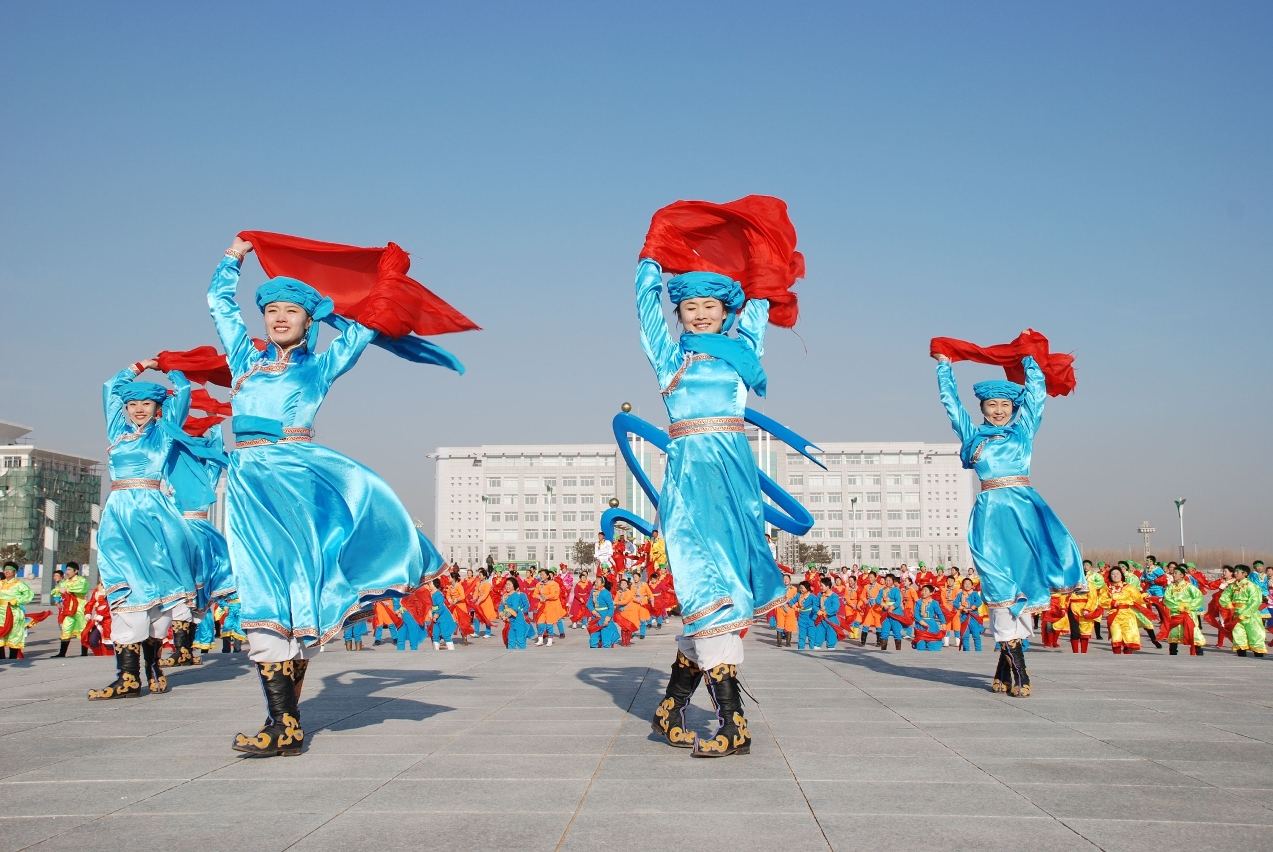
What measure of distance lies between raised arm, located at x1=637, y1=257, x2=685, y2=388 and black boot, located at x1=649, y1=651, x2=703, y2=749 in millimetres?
1618

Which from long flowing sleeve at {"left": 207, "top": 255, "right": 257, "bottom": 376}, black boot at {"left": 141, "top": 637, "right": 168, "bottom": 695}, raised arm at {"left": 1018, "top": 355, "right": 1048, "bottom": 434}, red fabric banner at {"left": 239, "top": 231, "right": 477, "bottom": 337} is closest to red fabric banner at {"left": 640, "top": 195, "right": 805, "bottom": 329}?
red fabric banner at {"left": 239, "top": 231, "right": 477, "bottom": 337}

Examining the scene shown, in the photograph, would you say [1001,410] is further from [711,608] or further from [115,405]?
[115,405]

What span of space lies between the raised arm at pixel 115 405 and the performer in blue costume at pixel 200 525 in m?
0.57

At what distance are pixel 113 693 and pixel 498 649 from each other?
7.48m

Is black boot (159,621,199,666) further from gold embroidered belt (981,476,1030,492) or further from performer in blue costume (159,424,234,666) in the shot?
gold embroidered belt (981,476,1030,492)

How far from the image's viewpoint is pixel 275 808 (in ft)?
11.9

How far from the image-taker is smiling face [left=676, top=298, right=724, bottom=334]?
18.5ft

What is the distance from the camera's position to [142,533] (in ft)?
27.1

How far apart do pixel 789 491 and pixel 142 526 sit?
100415 millimetres

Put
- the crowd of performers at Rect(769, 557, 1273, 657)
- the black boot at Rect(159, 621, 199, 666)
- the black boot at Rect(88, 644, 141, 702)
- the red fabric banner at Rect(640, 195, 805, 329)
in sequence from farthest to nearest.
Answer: the crowd of performers at Rect(769, 557, 1273, 657) < the black boot at Rect(159, 621, 199, 666) < the black boot at Rect(88, 644, 141, 702) < the red fabric banner at Rect(640, 195, 805, 329)

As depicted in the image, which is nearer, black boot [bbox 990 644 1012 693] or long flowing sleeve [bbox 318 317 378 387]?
long flowing sleeve [bbox 318 317 378 387]

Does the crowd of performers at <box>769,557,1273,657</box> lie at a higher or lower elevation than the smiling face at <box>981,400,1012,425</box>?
lower

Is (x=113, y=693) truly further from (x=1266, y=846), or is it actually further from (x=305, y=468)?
(x=1266, y=846)

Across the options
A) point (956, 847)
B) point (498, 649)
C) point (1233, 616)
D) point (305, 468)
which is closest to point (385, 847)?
point (956, 847)
